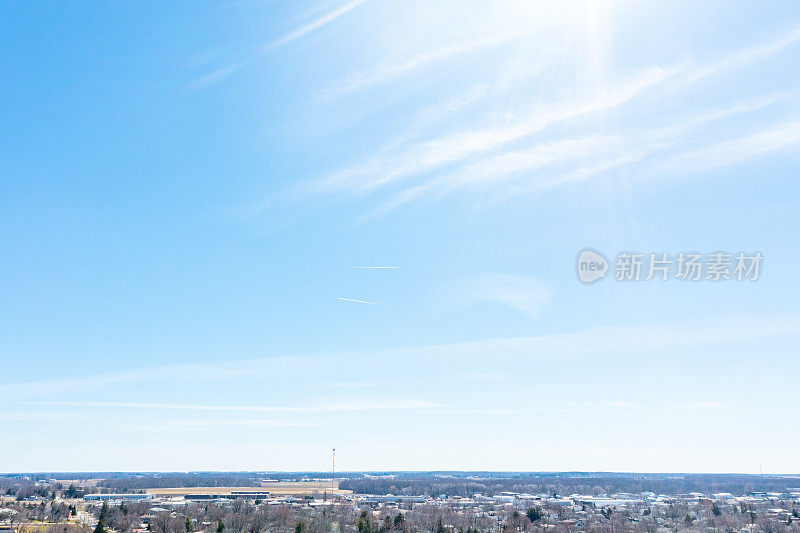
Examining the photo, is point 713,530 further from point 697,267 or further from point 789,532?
point 697,267

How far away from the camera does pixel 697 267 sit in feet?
63.7

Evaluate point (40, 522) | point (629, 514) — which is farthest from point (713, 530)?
point (40, 522)

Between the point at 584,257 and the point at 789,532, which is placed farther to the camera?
the point at 789,532

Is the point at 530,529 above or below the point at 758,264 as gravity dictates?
below

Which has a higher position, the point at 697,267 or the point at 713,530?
the point at 697,267

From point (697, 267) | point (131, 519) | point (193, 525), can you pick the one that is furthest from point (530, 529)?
point (697, 267)

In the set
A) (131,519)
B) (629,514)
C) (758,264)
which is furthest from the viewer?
(629,514)

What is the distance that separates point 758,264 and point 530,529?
48.1 m

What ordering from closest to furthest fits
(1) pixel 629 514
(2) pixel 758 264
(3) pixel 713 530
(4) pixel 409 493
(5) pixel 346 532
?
1. (2) pixel 758 264
2. (5) pixel 346 532
3. (3) pixel 713 530
4. (1) pixel 629 514
5. (4) pixel 409 493

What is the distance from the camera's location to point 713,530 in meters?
58.7

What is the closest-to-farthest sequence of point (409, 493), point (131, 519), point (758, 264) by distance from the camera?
point (758, 264), point (131, 519), point (409, 493)

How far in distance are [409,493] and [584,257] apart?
391ft

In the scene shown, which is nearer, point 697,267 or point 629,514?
point 697,267

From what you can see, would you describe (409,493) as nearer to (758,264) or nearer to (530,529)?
(530,529)
